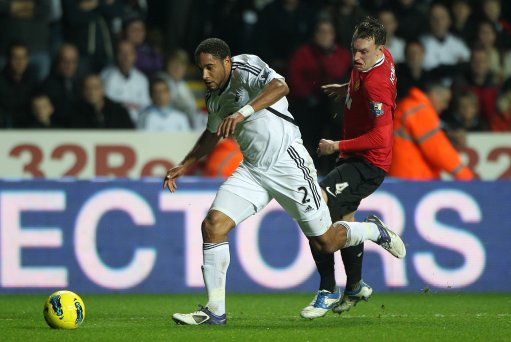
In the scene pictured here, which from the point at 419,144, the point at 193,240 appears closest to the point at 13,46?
the point at 193,240

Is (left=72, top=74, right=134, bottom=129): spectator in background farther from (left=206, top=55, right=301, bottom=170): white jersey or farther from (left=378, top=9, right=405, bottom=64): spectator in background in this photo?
(left=206, top=55, right=301, bottom=170): white jersey

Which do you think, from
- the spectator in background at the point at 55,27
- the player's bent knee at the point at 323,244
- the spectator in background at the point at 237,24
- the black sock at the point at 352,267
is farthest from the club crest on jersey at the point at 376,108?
the spectator in background at the point at 55,27

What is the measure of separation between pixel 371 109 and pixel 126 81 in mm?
6269

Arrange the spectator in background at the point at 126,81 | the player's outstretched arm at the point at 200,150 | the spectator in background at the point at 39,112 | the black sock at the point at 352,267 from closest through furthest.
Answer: the player's outstretched arm at the point at 200,150 → the black sock at the point at 352,267 → the spectator in background at the point at 39,112 → the spectator in background at the point at 126,81

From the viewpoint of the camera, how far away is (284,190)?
27.5ft

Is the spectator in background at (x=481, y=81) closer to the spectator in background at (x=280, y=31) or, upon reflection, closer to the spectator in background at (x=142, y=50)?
the spectator in background at (x=280, y=31)

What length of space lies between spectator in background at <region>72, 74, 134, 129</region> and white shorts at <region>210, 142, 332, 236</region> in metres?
5.43

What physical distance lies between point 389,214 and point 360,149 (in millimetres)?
3399

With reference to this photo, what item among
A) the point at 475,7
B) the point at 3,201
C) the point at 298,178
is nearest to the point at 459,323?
the point at 298,178

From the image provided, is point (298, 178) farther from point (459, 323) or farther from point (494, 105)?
point (494, 105)

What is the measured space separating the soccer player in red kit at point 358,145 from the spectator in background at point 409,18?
270 inches

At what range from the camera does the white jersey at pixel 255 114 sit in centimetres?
823

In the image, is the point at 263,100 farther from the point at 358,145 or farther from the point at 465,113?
the point at 465,113

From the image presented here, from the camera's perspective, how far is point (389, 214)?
39.4ft
